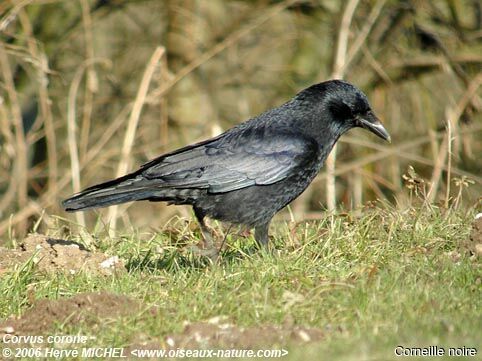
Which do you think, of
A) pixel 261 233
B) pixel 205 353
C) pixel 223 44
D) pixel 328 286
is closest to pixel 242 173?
pixel 261 233

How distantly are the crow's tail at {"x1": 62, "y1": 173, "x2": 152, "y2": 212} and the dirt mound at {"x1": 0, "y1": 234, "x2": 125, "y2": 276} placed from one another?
0.31 metres

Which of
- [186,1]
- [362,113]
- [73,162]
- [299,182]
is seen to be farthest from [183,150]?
[186,1]

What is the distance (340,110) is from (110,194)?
1794 mm

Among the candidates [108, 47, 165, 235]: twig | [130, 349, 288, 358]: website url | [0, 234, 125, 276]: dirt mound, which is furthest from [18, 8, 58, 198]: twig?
[130, 349, 288, 358]: website url

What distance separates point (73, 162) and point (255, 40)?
3.54m

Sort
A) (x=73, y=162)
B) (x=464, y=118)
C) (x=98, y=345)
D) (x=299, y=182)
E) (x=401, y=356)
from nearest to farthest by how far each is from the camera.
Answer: (x=401, y=356), (x=98, y=345), (x=299, y=182), (x=73, y=162), (x=464, y=118)

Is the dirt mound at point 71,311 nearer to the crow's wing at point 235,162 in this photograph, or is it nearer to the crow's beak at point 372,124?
the crow's wing at point 235,162

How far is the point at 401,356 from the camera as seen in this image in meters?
3.94

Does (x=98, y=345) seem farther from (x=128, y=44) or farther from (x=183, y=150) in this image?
(x=128, y=44)

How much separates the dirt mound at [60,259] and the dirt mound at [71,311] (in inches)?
27.4

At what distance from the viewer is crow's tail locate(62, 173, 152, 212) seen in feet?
19.9

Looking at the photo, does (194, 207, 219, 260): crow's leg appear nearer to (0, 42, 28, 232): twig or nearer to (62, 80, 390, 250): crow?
(62, 80, 390, 250): crow

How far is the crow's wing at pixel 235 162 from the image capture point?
634cm

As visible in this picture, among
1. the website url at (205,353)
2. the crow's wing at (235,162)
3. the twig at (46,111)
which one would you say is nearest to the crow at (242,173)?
the crow's wing at (235,162)
